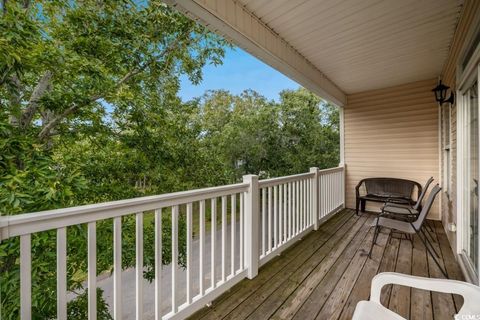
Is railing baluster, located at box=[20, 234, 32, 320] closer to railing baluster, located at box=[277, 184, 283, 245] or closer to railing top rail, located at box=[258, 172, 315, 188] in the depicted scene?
railing top rail, located at box=[258, 172, 315, 188]

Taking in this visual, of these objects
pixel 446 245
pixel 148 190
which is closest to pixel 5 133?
pixel 148 190

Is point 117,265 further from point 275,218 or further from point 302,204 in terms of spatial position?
point 302,204

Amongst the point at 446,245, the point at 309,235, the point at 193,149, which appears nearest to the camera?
the point at 446,245

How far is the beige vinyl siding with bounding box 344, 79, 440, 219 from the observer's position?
4887 millimetres

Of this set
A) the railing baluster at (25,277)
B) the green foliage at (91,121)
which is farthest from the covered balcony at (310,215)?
the green foliage at (91,121)

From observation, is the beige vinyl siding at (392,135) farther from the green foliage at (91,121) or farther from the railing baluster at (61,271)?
the railing baluster at (61,271)

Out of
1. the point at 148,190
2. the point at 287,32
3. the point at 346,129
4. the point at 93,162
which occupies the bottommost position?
the point at 148,190

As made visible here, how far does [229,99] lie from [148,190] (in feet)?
21.9

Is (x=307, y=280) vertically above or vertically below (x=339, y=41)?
below

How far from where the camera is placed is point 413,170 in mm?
5047

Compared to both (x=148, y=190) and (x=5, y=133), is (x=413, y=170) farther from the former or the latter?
(x=5, y=133)

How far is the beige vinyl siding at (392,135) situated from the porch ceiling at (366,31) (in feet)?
2.62

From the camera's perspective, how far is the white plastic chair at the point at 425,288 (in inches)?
45.1

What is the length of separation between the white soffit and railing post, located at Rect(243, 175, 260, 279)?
1443 mm
